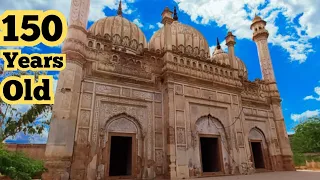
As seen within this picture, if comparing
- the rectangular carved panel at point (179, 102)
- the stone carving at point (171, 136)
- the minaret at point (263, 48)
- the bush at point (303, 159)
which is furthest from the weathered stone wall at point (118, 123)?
the bush at point (303, 159)

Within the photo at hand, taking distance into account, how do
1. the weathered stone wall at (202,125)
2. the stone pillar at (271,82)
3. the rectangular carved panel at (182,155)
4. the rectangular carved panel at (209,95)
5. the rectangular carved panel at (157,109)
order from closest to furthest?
the rectangular carved panel at (182,155)
the weathered stone wall at (202,125)
the rectangular carved panel at (157,109)
the rectangular carved panel at (209,95)
the stone pillar at (271,82)

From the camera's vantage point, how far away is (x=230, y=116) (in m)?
11.7

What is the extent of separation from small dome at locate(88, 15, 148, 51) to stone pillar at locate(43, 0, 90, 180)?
542 cm

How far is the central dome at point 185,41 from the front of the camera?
55.4 feet

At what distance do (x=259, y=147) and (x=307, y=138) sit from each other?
17.9m

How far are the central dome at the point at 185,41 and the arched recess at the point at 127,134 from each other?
8.73 metres

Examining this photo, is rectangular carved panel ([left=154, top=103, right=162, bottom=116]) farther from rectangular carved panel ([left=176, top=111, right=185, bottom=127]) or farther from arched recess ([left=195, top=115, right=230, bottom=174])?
arched recess ([left=195, top=115, right=230, bottom=174])

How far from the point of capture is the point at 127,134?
8984 millimetres

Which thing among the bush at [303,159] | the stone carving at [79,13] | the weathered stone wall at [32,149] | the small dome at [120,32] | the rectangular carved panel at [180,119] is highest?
the small dome at [120,32]

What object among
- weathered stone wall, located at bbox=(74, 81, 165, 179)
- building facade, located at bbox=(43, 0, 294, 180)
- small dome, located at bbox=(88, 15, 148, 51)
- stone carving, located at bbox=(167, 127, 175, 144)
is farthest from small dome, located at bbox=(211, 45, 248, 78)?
stone carving, located at bbox=(167, 127, 175, 144)

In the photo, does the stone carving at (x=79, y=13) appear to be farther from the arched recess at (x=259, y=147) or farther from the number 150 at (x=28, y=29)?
the arched recess at (x=259, y=147)

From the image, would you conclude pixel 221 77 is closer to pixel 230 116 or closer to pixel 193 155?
pixel 230 116

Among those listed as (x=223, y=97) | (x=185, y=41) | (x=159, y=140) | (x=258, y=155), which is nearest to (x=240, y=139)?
(x=223, y=97)

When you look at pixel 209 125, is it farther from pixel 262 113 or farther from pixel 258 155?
pixel 262 113
